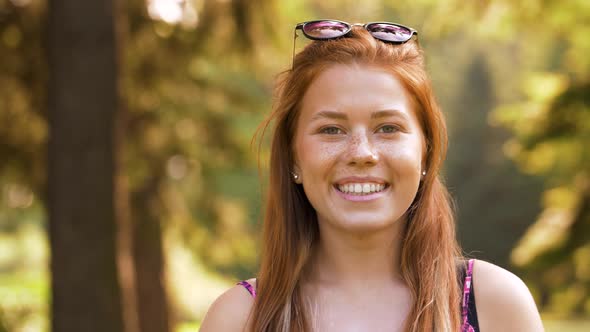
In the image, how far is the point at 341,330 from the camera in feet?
8.35

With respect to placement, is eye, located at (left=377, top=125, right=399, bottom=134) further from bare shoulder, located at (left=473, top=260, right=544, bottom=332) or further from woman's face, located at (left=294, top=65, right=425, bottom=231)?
bare shoulder, located at (left=473, top=260, right=544, bottom=332)

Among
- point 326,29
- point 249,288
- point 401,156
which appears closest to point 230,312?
point 249,288

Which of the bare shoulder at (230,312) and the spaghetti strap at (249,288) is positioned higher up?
the spaghetti strap at (249,288)

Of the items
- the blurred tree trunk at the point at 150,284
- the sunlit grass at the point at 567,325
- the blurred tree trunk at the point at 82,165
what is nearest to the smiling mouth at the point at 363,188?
the blurred tree trunk at the point at 82,165

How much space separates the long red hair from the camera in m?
2.54

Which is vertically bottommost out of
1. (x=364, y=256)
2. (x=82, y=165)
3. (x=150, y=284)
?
(x=150, y=284)

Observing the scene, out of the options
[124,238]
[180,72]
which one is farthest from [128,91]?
[124,238]

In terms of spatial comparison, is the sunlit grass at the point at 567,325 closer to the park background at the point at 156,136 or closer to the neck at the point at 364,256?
the park background at the point at 156,136

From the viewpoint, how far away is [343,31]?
8.74 feet

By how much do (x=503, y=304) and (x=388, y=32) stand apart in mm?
799

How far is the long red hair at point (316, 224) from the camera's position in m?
2.54

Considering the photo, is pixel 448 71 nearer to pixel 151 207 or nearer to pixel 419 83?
pixel 151 207

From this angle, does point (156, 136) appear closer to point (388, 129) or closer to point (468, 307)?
point (388, 129)

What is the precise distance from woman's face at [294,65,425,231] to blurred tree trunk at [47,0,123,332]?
4919 mm
